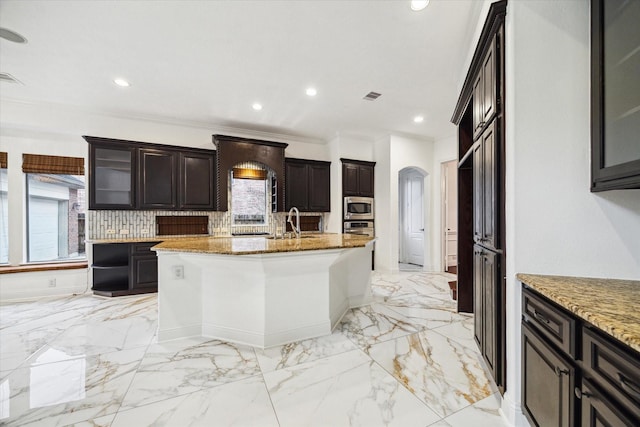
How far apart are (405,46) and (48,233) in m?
5.86

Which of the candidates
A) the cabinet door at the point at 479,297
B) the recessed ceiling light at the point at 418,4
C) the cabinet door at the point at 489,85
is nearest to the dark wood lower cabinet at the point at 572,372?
the cabinet door at the point at 479,297

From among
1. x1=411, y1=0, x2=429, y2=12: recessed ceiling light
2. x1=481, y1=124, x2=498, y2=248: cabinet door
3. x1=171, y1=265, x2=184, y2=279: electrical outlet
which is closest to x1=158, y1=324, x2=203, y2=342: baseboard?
x1=171, y1=265, x2=184, y2=279: electrical outlet

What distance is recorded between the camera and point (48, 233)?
4355 mm

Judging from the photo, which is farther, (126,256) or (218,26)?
(126,256)

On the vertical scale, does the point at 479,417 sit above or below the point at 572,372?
below

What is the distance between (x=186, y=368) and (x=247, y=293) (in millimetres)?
704

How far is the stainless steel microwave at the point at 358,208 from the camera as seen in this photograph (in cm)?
561

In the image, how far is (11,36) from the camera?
8.42ft

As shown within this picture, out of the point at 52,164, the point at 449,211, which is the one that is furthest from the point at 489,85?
the point at 52,164

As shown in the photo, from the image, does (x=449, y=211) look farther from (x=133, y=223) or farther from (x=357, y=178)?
(x=133, y=223)

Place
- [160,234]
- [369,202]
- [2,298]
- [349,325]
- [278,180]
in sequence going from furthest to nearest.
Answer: [369,202]
[278,180]
[160,234]
[2,298]
[349,325]

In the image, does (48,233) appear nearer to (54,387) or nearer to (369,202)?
(54,387)

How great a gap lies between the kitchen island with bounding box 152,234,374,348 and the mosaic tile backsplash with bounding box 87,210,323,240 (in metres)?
2.63

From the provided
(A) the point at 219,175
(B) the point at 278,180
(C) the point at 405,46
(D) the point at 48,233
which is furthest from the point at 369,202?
(D) the point at 48,233
